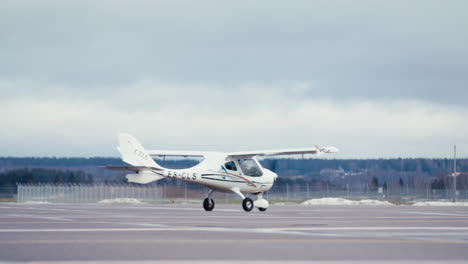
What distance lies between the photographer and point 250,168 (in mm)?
40969

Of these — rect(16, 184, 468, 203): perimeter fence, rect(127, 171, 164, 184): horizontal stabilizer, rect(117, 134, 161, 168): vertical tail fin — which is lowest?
rect(16, 184, 468, 203): perimeter fence

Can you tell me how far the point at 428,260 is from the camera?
13234mm

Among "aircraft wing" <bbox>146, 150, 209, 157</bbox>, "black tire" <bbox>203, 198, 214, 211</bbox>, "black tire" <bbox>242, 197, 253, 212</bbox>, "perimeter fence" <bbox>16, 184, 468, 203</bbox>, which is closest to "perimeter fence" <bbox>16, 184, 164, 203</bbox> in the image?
"perimeter fence" <bbox>16, 184, 468, 203</bbox>

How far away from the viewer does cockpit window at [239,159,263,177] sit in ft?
134

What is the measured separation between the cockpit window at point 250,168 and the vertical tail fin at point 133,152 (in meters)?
5.05

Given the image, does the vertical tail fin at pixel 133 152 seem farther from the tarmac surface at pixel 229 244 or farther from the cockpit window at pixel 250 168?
the tarmac surface at pixel 229 244

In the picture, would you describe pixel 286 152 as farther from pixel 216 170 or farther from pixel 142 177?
pixel 142 177

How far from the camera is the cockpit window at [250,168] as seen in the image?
40.7 metres

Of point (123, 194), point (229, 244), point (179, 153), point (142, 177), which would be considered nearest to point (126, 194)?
point (123, 194)

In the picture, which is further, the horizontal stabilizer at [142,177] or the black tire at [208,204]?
the black tire at [208,204]

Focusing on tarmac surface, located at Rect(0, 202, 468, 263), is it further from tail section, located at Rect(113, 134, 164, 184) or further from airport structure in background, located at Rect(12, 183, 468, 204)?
airport structure in background, located at Rect(12, 183, 468, 204)

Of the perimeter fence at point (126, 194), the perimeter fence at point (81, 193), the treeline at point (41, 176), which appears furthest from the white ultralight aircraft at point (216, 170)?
the treeline at point (41, 176)

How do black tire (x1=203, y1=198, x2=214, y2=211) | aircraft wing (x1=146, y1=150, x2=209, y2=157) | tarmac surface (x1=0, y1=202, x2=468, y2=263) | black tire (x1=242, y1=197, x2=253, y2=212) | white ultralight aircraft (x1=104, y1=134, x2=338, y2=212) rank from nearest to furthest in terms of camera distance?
tarmac surface (x1=0, y1=202, x2=468, y2=263), white ultralight aircraft (x1=104, y1=134, x2=338, y2=212), black tire (x1=242, y1=197, x2=253, y2=212), black tire (x1=203, y1=198, x2=214, y2=211), aircraft wing (x1=146, y1=150, x2=209, y2=157)

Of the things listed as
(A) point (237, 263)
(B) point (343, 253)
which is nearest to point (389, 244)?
(B) point (343, 253)
